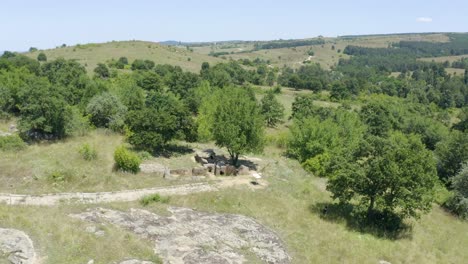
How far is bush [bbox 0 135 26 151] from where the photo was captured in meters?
45.3

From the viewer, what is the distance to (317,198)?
132ft

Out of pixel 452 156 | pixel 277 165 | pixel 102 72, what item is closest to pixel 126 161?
pixel 277 165

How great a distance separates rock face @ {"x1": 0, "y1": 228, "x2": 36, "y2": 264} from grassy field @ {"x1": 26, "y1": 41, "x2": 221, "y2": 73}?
109m

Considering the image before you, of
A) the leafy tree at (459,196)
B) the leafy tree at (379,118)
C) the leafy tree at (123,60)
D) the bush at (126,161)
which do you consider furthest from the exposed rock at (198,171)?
the leafy tree at (123,60)

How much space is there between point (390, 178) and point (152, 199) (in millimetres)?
20403

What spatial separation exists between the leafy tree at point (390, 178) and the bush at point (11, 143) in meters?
35.9

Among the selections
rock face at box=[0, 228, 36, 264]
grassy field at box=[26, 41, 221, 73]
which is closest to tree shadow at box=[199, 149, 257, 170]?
rock face at box=[0, 228, 36, 264]

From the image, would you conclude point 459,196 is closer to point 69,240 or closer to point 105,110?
point 69,240

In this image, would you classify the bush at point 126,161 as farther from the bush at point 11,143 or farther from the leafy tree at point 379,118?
the leafy tree at point 379,118

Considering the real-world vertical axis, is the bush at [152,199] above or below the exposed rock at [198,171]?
above

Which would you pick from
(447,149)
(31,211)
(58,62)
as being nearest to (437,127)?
(447,149)

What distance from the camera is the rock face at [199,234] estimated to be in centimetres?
2592

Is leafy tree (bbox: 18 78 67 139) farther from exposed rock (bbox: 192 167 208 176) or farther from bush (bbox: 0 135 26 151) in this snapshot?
exposed rock (bbox: 192 167 208 176)

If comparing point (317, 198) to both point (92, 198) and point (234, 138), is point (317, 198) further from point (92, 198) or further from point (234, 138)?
point (92, 198)
